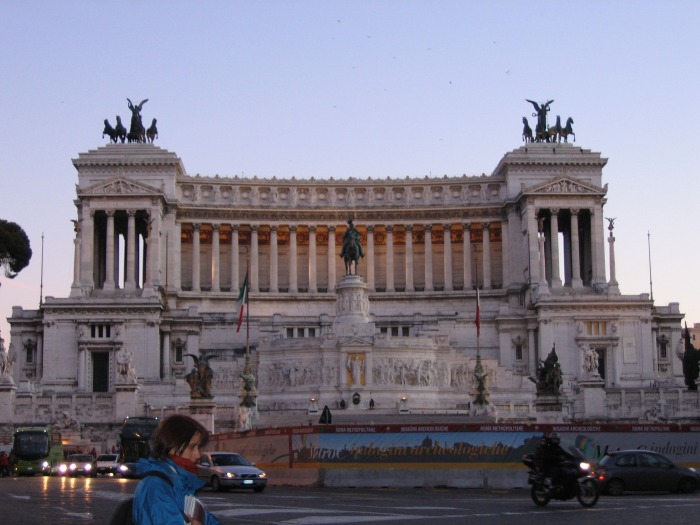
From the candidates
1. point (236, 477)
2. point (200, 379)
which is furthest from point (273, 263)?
point (236, 477)

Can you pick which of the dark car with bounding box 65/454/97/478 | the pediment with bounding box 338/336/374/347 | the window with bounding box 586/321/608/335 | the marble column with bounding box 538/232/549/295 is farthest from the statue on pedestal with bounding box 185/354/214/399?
the marble column with bounding box 538/232/549/295

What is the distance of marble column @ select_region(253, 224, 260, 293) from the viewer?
108m

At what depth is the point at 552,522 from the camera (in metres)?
23.8

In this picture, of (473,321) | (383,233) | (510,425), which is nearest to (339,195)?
(383,233)

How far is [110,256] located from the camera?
329ft

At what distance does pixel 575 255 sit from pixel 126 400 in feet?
152

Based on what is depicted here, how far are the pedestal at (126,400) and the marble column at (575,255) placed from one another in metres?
44.7

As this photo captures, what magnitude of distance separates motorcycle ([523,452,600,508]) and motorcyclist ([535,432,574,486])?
5 centimetres

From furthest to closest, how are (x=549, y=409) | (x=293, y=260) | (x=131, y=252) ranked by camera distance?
(x=293, y=260) → (x=131, y=252) → (x=549, y=409)

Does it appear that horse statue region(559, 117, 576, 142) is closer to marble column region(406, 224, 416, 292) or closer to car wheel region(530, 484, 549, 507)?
marble column region(406, 224, 416, 292)

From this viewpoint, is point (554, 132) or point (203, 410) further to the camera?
point (554, 132)

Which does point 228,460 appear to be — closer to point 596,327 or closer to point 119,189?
point 596,327

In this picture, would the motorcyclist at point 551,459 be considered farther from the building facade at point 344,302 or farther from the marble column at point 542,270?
the marble column at point 542,270

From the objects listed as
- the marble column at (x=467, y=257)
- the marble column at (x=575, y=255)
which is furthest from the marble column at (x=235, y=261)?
the marble column at (x=575, y=255)
